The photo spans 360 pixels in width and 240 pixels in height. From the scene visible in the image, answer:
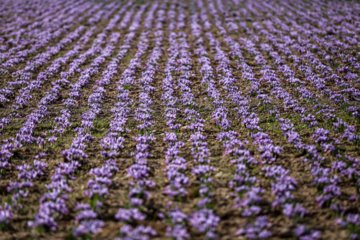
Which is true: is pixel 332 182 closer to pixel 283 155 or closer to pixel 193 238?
pixel 283 155

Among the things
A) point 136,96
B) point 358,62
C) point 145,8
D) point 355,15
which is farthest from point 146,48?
point 355,15

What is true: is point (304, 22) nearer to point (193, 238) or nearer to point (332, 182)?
point (332, 182)

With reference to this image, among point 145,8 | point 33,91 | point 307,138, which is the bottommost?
point 307,138

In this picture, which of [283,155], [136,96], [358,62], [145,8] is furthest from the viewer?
[145,8]

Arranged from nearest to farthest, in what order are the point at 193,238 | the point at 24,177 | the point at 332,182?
the point at 193,238
the point at 332,182
the point at 24,177

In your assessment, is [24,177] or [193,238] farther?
[24,177]

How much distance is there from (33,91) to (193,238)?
9.99 m

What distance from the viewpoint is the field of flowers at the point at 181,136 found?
16.5 feet

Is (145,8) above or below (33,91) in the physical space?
above

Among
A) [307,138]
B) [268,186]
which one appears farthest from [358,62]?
[268,186]

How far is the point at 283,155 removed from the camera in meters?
7.07

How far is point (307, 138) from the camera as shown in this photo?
25.8 feet

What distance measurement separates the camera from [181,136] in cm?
830

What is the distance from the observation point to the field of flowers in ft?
16.5
